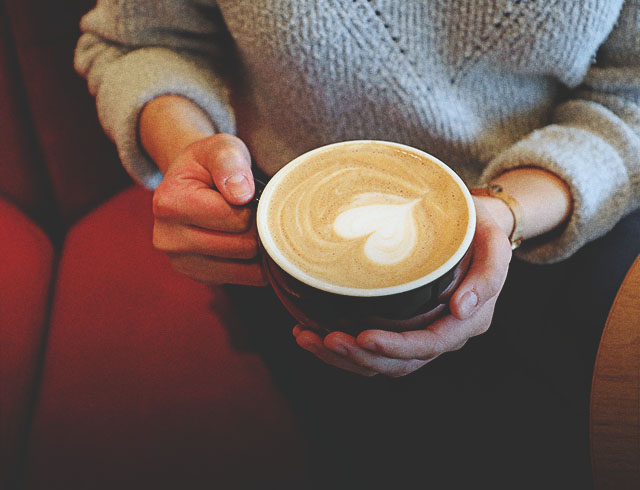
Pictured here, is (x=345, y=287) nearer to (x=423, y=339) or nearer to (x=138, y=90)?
(x=423, y=339)

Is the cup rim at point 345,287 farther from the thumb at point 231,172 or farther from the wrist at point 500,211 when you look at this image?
A: the wrist at point 500,211

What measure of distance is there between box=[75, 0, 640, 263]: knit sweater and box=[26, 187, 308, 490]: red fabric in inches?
9.5

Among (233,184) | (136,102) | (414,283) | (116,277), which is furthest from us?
(116,277)

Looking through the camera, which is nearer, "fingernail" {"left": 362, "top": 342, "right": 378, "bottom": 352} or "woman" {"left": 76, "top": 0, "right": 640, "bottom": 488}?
"fingernail" {"left": 362, "top": 342, "right": 378, "bottom": 352}

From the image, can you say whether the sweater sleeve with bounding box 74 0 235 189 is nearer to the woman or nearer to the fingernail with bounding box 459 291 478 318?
the woman

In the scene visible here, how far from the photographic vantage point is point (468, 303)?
467 millimetres

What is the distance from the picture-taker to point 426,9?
70 cm

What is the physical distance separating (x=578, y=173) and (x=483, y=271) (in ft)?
1.02

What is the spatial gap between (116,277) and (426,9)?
2.47 feet

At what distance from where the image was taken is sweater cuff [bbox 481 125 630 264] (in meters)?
0.69

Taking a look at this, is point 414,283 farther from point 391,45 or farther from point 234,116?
point 234,116

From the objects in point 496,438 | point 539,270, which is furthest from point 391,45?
point 496,438

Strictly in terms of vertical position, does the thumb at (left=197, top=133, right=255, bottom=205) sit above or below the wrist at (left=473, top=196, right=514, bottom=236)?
above

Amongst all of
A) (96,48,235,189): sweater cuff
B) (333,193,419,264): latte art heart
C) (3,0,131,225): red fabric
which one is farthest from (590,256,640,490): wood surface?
(3,0,131,225): red fabric
